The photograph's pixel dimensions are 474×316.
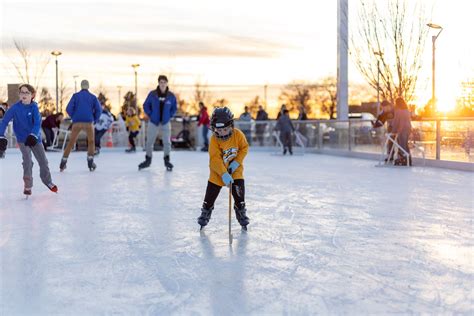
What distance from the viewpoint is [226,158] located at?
512 centimetres

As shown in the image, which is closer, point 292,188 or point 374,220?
point 374,220

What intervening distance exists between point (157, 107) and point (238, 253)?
22.9 feet

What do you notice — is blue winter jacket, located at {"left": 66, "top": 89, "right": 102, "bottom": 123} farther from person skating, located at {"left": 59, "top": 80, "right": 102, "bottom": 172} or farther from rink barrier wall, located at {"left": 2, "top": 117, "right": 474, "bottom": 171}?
rink barrier wall, located at {"left": 2, "top": 117, "right": 474, "bottom": 171}

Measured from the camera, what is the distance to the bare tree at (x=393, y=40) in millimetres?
26797

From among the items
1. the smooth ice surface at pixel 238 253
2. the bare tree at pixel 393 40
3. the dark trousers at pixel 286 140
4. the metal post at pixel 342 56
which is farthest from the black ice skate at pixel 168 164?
the bare tree at pixel 393 40

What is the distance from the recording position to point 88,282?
3.72m

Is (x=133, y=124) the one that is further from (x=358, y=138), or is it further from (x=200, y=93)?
(x=200, y=93)

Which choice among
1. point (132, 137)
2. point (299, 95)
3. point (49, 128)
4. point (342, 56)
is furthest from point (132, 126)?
point (299, 95)

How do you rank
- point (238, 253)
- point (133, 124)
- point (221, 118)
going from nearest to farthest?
point (238, 253) < point (221, 118) < point (133, 124)

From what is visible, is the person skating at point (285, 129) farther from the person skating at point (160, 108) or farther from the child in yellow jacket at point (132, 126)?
the person skating at point (160, 108)

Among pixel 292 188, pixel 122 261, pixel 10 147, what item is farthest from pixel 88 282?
pixel 10 147

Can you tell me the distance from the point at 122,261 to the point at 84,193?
4.17m

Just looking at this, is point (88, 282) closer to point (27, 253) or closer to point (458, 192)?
point (27, 253)

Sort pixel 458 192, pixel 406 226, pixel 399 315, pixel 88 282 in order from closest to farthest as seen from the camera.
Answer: pixel 399 315
pixel 88 282
pixel 406 226
pixel 458 192
